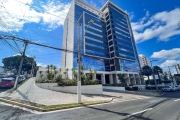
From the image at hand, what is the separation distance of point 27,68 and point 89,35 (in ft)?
152

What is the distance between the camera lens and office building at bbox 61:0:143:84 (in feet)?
157

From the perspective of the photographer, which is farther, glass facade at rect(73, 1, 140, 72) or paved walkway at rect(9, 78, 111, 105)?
glass facade at rect(73, 1, 140, 72)

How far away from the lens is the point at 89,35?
2007 inches

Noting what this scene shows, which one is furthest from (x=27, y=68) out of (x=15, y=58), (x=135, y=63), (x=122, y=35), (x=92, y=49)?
(x=135, y=63)

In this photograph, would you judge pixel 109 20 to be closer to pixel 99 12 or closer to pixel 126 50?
pixel 99 12

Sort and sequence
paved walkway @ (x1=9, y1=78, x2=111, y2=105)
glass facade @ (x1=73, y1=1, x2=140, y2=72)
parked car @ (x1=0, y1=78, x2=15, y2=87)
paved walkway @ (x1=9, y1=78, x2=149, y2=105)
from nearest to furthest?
1. paved walkway @ (x1=9, y1=78, x2=111, y2=105)
2. paved walkway @ (x1=9, y1=78, x2=149, y2=105)
3. parked car @ (x1=0, y1=78, x2=15, y2=87)
4. glass facade @ (x1=73, y1=1, x2=140, y2=72)

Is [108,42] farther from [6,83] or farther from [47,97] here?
[47,97]

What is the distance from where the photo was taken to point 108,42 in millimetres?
60156

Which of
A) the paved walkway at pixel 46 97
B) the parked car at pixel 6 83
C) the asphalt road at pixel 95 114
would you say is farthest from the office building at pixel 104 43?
the asphalt road at pixel 95 114

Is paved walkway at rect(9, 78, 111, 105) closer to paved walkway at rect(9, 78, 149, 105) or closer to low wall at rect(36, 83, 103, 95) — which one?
paved walkway at rect(9, 78, 149, 105)

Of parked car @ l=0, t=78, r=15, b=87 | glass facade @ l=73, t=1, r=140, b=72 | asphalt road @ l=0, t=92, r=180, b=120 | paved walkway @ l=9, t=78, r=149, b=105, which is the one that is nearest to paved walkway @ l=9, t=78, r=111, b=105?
paved walkway @ l=9, t=78, r=149, b=105

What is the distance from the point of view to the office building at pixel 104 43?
47750mm

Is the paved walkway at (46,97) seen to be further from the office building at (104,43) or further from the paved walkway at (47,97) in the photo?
the office building at (104,43)

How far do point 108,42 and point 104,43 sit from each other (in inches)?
137
